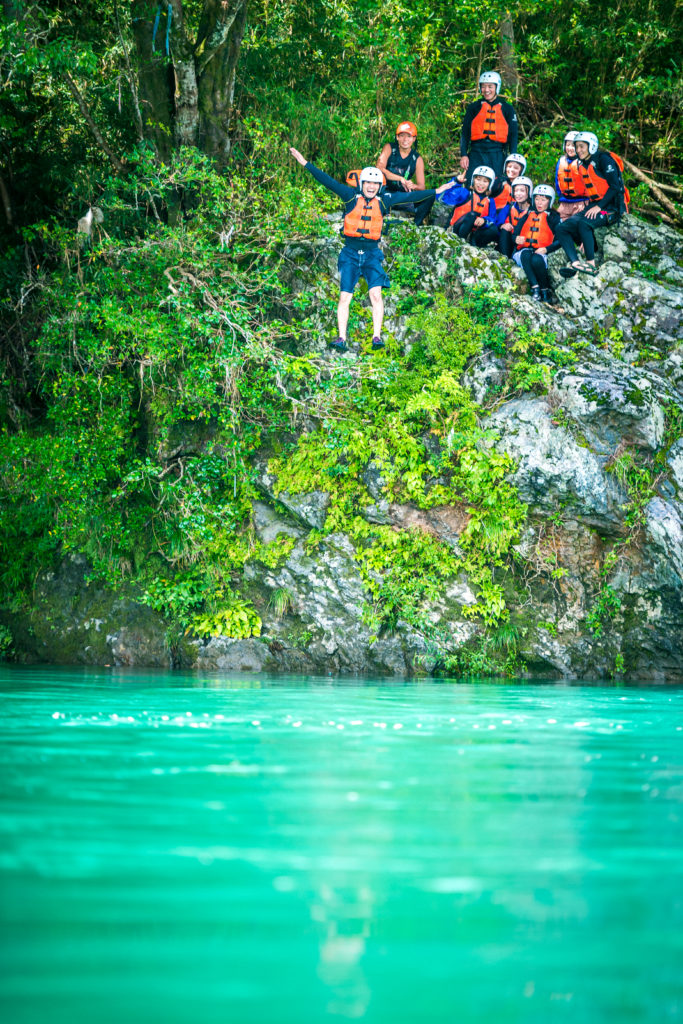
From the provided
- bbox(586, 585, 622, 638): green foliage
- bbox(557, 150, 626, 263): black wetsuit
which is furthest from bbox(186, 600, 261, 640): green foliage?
bbox(557, 150, 626, 263): black wetsuit

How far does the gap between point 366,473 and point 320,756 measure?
6334mm

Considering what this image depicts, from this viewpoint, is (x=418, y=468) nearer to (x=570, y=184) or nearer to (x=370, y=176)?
(x=370, y=176)

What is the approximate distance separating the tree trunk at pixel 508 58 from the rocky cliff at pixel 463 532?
5.53 meters

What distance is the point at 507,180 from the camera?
37.0ft

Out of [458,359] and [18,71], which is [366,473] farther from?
[18,71]

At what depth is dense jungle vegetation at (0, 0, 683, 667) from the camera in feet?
31.4

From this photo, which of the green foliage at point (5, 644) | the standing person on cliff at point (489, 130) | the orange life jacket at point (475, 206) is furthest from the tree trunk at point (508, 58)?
the green foliage at point (5, 644)

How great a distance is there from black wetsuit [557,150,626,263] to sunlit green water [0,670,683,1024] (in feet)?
27.0

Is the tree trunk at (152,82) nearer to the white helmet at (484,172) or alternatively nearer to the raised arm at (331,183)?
the raised arm at (331,183)

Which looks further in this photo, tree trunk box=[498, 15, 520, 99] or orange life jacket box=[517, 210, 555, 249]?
tree trunk box=[498, 15, 520, 99]

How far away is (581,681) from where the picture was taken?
8562 millimetres

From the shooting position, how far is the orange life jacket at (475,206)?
11.1 metres

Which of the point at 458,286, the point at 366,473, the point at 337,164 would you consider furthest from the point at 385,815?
the point at 337,164

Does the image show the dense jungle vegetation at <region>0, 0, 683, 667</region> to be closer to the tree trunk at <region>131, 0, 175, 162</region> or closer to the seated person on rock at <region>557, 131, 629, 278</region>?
the tree trunk at <region>131, 0, 175, 162</region>
